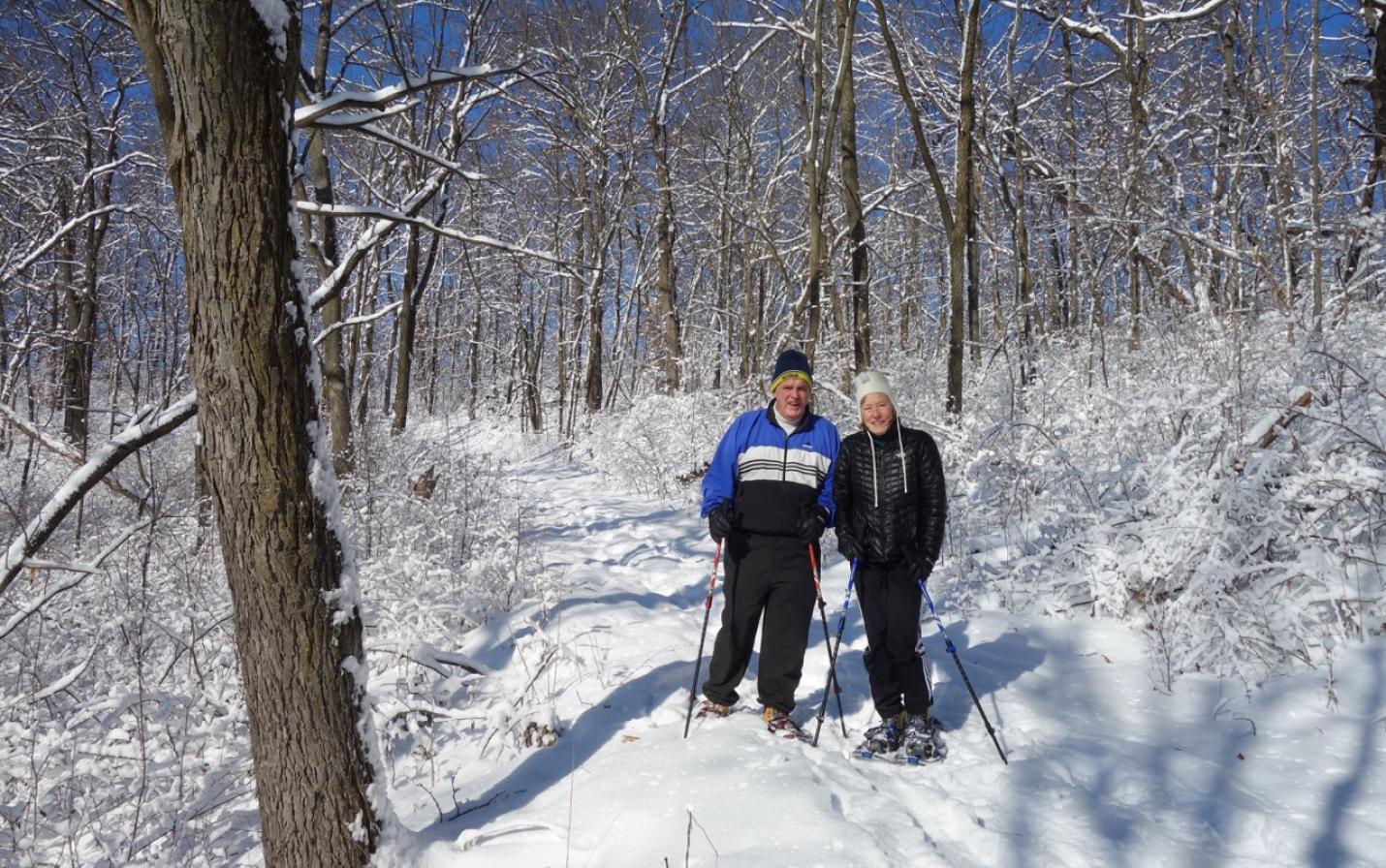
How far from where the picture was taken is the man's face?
3.93 m

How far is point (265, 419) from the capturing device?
226cm

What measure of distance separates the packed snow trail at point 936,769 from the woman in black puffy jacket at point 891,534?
32cm

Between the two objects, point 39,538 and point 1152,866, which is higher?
point 39,538

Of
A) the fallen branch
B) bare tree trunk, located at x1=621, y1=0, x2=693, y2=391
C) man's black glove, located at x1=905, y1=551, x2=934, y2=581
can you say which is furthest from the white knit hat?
bare tree trunk, located at x1=621, y1=0, x2=693, y2=391

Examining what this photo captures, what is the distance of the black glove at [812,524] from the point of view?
3732mm

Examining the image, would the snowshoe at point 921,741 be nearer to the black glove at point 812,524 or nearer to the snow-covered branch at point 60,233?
the black glove at point 812,524

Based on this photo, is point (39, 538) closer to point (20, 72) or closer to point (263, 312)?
point (263, 312)

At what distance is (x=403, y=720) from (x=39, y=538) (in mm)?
2098

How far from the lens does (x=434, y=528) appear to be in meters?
6.59

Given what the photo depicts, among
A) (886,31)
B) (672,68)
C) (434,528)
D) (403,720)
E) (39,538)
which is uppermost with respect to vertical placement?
(672,68)

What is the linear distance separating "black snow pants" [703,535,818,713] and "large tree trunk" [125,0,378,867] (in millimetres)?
1763

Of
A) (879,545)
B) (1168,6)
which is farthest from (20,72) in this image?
(1168,6)

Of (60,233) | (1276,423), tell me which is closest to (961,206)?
(1276,423)

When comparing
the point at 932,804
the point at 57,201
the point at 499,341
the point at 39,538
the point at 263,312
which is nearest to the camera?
the point at 263,312
